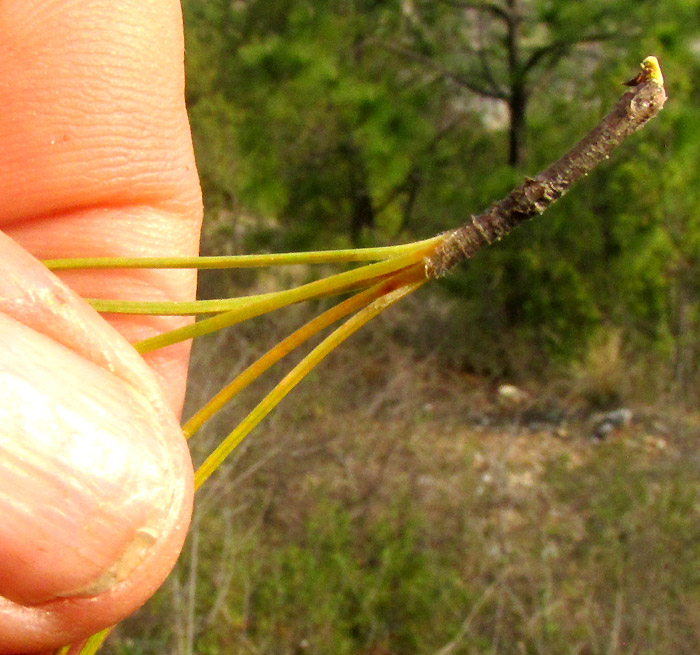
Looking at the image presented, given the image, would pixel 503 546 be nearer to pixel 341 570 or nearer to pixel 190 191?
pixel 341 570

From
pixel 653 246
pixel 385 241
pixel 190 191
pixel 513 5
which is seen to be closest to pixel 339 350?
pixel 385 241

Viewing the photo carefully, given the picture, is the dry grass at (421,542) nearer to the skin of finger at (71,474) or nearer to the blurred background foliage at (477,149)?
the blurred background foliage at (477,149)

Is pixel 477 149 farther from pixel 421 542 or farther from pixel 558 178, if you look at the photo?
pixel 558 178

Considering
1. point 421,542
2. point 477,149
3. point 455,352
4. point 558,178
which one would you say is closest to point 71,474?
point 558,178

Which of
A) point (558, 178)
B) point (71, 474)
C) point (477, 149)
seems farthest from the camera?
point (477, 149)

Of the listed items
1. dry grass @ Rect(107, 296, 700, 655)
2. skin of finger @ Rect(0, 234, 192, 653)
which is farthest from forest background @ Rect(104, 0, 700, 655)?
skin of finger @ Rect(0, 234, 192, 653)

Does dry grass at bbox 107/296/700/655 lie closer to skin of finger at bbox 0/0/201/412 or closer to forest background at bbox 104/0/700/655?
forest background at bbox 104/0/700/655

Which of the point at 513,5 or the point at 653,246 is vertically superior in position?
the point at 513,5
